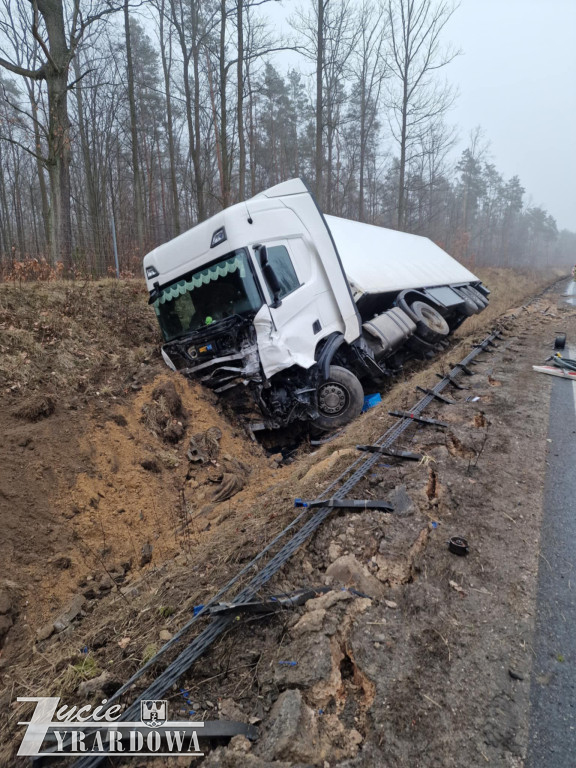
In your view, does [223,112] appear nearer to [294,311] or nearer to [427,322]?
[427,322]

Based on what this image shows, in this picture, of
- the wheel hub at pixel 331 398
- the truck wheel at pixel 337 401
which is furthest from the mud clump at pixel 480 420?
the wheel hub at pixel 331 398

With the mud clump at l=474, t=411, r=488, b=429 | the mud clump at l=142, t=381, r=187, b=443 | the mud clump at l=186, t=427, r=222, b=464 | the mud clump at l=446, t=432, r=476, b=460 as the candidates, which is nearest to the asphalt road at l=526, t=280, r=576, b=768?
the mud clump at l=446, t=432, r=476, b=460

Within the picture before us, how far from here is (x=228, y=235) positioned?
5.91m

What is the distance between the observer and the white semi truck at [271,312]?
19.3 feet

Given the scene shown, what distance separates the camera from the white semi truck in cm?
589

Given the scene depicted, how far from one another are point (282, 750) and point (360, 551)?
4.53 ft

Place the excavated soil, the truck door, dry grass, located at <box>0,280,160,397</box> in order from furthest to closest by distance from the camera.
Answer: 1. dry grass, located at <box>0,280,160,397</box>
2. the truck door
3. the excavated soil

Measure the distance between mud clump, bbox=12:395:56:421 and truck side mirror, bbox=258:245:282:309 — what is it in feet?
9.99

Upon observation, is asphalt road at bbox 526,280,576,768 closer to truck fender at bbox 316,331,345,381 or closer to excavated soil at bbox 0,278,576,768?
excavated soil at bbox 0,278,576,768

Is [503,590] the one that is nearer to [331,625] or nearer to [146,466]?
[331,625]

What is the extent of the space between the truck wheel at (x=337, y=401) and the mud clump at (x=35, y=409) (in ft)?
11.3

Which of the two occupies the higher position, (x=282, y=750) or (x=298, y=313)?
(x=298, y=313)

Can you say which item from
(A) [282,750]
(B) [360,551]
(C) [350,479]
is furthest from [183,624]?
(C) [350,479]

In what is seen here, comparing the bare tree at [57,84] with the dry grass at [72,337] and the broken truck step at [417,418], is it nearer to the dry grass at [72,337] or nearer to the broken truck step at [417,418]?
the dry grass at [72,337]
